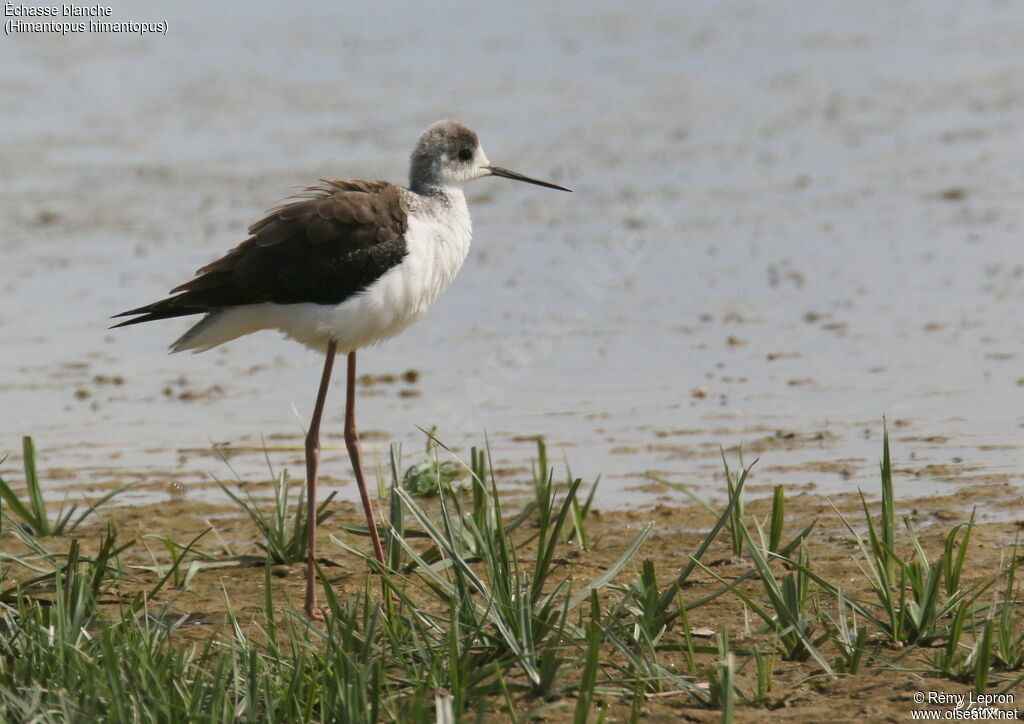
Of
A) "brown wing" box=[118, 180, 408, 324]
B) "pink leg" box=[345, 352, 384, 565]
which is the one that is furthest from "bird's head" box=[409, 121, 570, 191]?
"pink leg" box=[345, 352, 384, 565]

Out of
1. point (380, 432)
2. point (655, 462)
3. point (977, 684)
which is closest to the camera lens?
point (977, 684)

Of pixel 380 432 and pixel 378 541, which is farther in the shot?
pixel 380 432

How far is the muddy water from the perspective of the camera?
7.54 metres

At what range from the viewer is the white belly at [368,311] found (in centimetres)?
Answer: 559

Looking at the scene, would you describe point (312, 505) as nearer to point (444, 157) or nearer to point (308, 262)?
point (308, 262)

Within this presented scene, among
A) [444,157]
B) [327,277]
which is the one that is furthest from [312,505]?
[444,157]

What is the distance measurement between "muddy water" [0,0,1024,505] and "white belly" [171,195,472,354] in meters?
1.45

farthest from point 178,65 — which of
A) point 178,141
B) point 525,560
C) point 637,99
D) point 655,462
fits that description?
point 525,560

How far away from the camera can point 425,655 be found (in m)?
4.11

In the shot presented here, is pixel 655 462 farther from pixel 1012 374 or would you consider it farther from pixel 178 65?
pixel 178 65

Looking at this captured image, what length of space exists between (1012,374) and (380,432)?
3296 mm

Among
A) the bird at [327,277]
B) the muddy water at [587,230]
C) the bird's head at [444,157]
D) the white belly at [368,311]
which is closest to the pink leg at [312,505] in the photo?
the bird at [327,277]

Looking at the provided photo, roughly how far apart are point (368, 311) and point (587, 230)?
20.2 ft

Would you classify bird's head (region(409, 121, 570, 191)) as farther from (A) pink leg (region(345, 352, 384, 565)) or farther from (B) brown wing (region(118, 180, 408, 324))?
(A) pink leg (region(345, 352, 384, 565))
